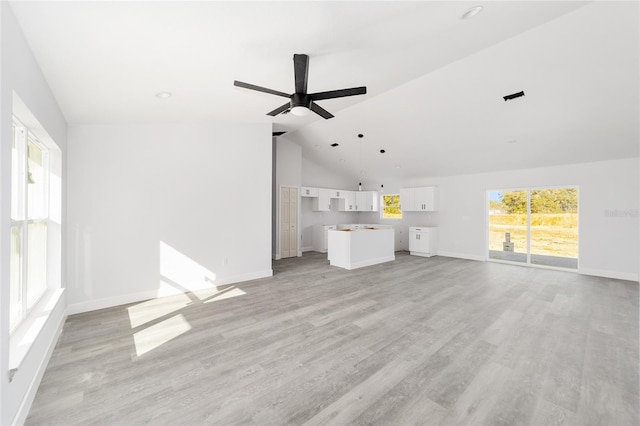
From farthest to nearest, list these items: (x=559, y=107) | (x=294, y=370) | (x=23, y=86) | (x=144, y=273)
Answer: (x=559, y=107), (x=144, y=273), (x=294, y=370), (x=23, y=86)

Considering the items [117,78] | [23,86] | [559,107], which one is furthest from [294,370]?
[559,107]

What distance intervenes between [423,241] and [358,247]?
2.69 metres

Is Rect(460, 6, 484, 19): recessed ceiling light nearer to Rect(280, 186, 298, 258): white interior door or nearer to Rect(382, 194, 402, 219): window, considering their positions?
Rect(280, 186, 298, 258): white interior door

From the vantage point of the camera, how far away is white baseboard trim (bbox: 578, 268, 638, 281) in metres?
5.34

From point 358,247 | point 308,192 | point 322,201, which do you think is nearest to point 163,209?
point 358,247

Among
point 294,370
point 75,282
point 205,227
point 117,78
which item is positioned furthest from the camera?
point 205,227

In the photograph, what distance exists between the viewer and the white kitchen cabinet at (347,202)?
9672mm

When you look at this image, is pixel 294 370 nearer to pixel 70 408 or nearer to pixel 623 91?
pixel 70 408

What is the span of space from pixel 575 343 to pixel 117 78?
17.9 feet

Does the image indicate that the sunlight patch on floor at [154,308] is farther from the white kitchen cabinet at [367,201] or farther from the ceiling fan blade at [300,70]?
the white kitchen cabinet at [367,201]

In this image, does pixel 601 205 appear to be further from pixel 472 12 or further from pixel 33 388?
pixel 33 388

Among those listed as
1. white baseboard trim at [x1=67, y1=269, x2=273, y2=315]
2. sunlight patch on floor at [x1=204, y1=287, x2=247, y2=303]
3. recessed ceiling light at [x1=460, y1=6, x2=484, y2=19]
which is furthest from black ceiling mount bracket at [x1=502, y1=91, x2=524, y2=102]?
white baseboard trim at [x1=67, y1=269, x2=273, y2=315]

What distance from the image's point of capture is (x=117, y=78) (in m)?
2.69

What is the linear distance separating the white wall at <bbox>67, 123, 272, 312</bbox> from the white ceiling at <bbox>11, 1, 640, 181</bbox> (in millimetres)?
363
